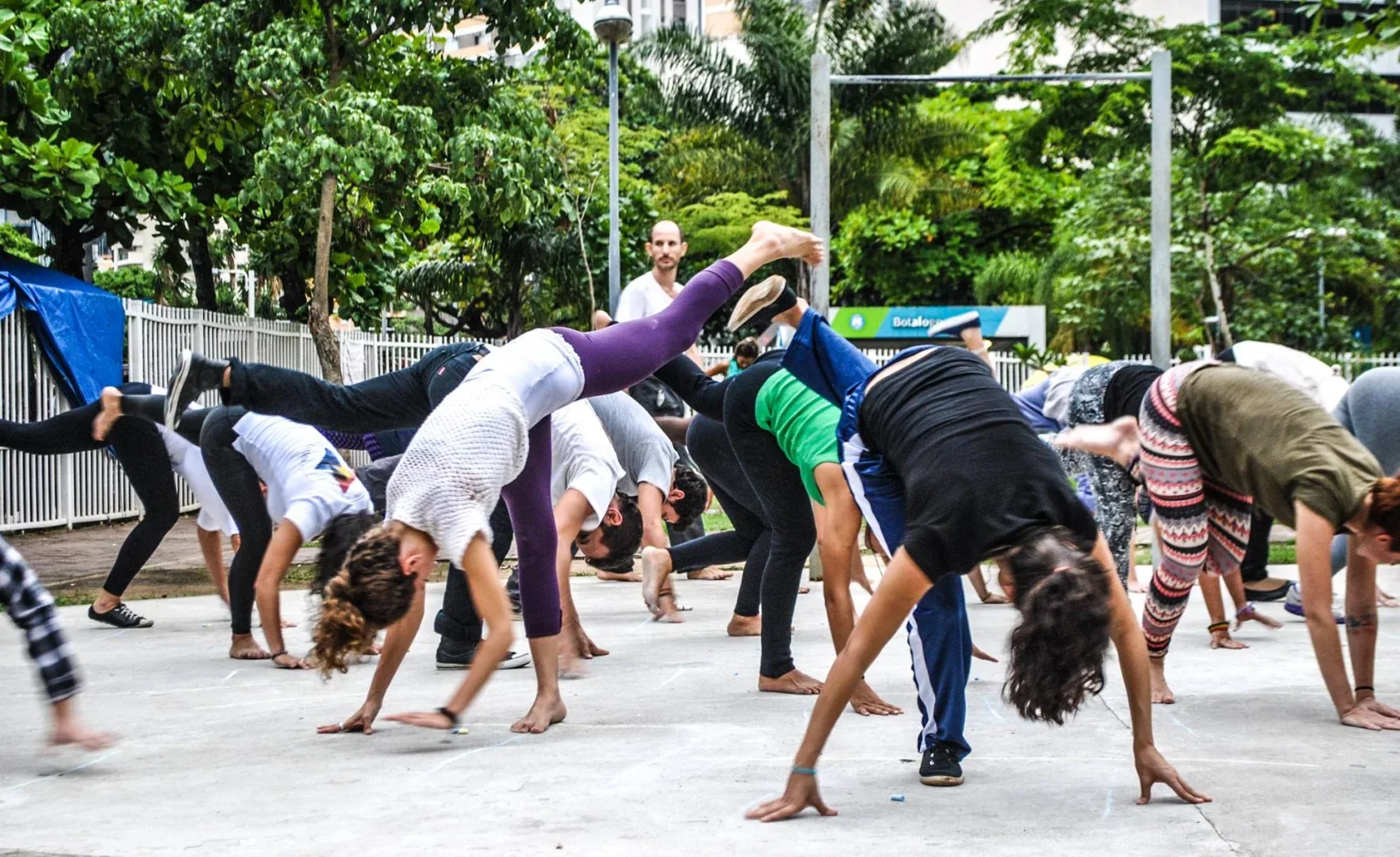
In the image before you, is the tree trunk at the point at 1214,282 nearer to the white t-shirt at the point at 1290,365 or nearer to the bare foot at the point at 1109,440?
the white t-shirt at the point at 1290,365

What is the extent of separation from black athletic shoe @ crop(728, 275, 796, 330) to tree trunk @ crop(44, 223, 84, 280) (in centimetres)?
1299

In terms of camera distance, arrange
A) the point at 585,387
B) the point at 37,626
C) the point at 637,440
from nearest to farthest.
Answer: the point at 37,626 → the point at 585,387 → the point at 637,440

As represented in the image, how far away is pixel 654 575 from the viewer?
788 cm

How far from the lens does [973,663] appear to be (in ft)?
21.4

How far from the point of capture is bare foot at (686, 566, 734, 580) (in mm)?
10289

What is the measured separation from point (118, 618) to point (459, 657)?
2679 mm

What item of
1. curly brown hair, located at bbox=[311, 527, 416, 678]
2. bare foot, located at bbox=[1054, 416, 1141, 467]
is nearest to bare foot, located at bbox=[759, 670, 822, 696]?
bare foot, located at bbox=[1054, 416, 1141, 467]

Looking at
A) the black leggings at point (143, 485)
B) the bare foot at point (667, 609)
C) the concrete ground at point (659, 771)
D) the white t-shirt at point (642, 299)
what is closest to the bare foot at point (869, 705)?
the concrete ground at point (659, 771)

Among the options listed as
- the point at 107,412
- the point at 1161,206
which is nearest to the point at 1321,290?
the point at 1161,206

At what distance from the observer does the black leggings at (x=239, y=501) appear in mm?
6750

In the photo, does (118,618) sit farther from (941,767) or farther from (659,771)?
(941,767)

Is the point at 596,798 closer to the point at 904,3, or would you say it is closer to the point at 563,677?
the point at 563,677

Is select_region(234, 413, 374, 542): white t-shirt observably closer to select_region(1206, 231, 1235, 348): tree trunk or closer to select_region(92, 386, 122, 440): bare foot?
select_region(92, 386, 122, 440): bare foot

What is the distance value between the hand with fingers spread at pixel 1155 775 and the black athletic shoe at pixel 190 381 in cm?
388
